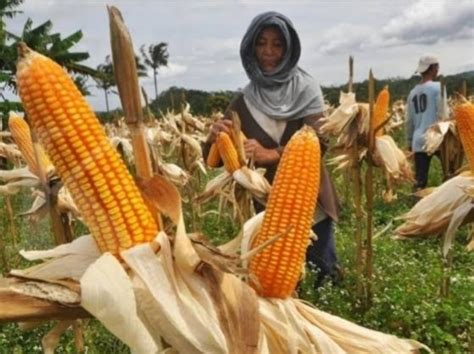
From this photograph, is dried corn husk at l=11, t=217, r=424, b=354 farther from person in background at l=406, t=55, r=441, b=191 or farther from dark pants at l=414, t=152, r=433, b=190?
dark pants at l=414, t=152, r=433, b=190

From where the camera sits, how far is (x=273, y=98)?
3895 mm

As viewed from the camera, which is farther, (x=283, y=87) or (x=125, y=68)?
(x=283, y=87)

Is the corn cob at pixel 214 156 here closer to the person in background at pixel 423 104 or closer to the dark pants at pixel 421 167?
the person in background at pixel 423 104

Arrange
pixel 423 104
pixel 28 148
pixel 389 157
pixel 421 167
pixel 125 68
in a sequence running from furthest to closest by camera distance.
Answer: pixel 421 167
pixel 423 104
pixel 389 157
pixel 28 148
pixel 125 68

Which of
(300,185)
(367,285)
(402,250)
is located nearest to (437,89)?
(402,250)

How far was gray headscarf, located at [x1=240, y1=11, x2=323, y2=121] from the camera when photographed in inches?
148

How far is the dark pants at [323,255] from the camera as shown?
14.4 ft

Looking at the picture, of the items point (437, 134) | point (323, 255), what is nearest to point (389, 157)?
point (323, 255)

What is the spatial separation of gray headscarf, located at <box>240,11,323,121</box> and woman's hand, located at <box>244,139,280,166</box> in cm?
24

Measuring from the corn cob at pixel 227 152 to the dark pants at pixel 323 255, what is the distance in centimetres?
80

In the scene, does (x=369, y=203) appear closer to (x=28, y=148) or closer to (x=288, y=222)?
(x=28, y=148)

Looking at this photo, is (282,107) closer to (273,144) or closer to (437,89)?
(273,144)

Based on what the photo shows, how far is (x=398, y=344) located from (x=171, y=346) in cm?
52

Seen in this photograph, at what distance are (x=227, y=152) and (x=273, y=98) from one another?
0.43 metres
